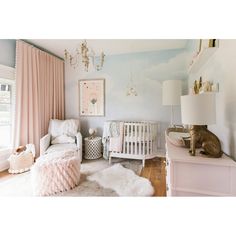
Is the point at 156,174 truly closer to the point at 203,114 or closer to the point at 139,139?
the point at 139,139

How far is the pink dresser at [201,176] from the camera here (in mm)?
944

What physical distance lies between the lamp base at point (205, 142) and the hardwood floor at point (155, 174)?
1008mm

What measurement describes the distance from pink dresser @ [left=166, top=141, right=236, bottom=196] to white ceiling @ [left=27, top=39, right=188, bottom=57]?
2494mm

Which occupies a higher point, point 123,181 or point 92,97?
point 92,97

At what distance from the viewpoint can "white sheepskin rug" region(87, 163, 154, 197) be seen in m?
1.89

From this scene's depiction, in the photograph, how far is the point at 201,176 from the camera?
38.9 inches

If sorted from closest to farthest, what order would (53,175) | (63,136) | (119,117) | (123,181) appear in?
(53,175), (123,181), (63,136), (119,117)

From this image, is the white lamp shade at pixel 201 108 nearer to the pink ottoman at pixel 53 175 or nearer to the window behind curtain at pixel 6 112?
Answer: the pink ottoman at pixel 53 175

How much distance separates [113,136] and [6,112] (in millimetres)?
2044

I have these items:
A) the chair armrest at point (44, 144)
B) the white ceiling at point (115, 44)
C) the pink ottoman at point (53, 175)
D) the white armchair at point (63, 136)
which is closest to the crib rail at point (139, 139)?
the white armchair at point (63, 136)

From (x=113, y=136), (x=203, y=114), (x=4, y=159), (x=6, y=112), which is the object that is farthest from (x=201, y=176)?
(x=6, y=112)
